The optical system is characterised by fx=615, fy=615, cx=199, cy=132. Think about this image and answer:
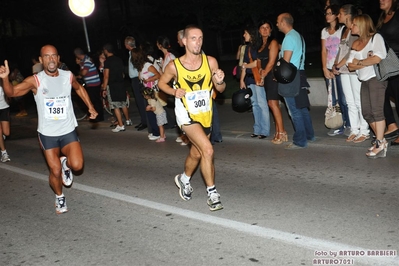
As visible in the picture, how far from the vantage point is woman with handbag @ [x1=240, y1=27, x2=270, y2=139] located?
10.7 m

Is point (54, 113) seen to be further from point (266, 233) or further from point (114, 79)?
point (114, 79)

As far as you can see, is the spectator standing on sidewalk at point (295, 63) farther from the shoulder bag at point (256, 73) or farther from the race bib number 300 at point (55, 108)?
the race bib number 300 at point (55, 108)

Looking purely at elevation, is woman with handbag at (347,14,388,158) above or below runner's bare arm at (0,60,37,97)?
below

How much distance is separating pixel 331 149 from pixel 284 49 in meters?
1.78

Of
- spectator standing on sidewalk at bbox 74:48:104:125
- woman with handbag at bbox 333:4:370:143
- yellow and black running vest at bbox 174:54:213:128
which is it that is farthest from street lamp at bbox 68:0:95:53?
yellow and black running vest at bbox 174:54:213:128

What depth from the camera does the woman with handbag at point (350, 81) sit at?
963 cm

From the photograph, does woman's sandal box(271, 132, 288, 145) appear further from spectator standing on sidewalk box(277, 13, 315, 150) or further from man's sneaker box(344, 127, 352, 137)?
man's sneaker box(344, 127, 352, 137)

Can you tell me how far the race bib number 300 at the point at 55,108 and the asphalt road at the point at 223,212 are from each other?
1.22m

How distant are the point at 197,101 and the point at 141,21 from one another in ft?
122

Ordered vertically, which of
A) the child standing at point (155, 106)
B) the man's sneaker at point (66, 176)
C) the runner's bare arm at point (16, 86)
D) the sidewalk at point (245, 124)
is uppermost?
the runner's bare arm at point (16, 86)

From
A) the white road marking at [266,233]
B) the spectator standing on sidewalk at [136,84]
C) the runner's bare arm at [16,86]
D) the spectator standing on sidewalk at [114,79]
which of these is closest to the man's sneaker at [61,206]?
the white road marking at [266,233]

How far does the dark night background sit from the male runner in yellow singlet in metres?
18.3

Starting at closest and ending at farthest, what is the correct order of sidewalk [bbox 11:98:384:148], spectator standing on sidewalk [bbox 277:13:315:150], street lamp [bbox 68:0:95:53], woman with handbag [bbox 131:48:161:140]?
spectator standing on sidewalk [bbox 277:13:315:150] → sidewalk [bbox 11:98:384:148] → woman with handbag [bbox 131:48:161:140] → street lamp [bbox 68:0:95:53]

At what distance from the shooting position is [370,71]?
8.82m
